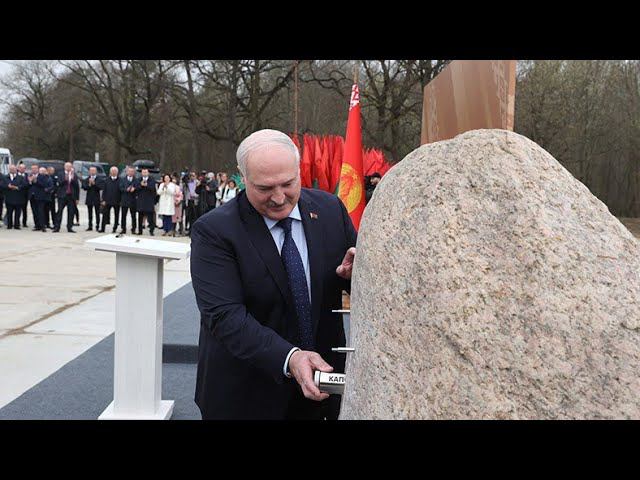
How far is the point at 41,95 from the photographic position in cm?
4184

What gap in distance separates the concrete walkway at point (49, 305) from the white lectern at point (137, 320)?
9 centimetres

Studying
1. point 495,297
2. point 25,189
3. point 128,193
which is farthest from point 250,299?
point 25,189

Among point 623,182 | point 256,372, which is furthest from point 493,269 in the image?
point 623,182

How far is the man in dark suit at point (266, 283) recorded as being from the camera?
2.01 metres

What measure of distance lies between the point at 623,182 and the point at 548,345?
27.7 m

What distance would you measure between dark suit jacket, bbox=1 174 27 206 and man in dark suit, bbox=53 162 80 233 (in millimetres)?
899

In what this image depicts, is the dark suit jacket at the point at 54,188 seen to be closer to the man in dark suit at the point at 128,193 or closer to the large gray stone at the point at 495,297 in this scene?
the man in dark suit at the point at 128,193

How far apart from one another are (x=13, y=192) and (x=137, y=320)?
46.7 ft

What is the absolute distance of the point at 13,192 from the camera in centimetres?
1641

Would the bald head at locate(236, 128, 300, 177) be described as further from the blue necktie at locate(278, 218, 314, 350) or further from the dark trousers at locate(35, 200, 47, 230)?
the dark trousers at locate(35, 200, 47, 230)

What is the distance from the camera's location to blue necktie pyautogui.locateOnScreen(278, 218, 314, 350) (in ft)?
7.20

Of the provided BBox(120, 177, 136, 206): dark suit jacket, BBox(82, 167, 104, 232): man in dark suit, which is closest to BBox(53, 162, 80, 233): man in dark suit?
BBox(82, 167, 104, 232): man in dark suit

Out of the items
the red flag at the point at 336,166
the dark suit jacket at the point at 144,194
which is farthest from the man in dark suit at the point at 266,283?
the dark suit jacket at the point at 144,194
